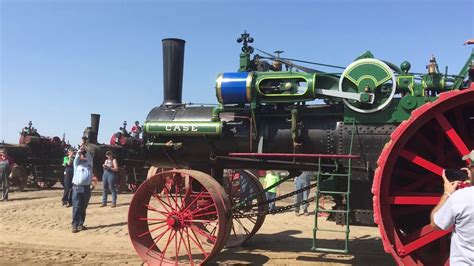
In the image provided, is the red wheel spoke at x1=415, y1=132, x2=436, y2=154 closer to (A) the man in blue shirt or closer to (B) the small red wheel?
(A) the man in blue shirt

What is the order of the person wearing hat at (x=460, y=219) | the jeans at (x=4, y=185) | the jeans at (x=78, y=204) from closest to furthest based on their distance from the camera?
the person wearing hat at (x=460, y=219) → the jeans at (x=78, y=204) → the jeans at (x=4, y=185)

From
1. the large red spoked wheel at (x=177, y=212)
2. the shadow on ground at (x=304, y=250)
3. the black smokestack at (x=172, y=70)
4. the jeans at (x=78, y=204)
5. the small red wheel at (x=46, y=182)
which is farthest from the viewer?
the small red wheel at (x=46, y=182)

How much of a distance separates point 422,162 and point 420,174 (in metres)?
0.71

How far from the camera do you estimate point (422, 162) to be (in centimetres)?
431

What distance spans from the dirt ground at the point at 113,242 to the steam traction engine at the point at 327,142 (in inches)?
29.8

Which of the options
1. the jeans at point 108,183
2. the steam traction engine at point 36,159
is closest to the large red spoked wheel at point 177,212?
the jeans at point 108,183

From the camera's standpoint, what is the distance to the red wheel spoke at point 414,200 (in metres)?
4.33

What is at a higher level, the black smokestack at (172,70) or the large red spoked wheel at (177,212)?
the black smokestack at (172,70)

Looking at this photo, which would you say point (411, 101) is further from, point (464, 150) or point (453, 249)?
point (453, 249)

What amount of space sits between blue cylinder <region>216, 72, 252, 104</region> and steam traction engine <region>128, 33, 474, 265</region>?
0.01 metres

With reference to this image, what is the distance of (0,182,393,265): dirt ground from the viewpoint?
6000mm

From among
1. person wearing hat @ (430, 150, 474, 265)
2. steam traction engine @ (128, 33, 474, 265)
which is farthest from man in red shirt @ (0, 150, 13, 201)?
person wearing hat @ (430, 150, 474, 265)

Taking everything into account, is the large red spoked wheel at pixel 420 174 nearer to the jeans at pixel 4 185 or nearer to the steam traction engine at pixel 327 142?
the steam traction engine at pixel 327 142

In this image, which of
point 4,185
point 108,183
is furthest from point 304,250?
point 4,185
